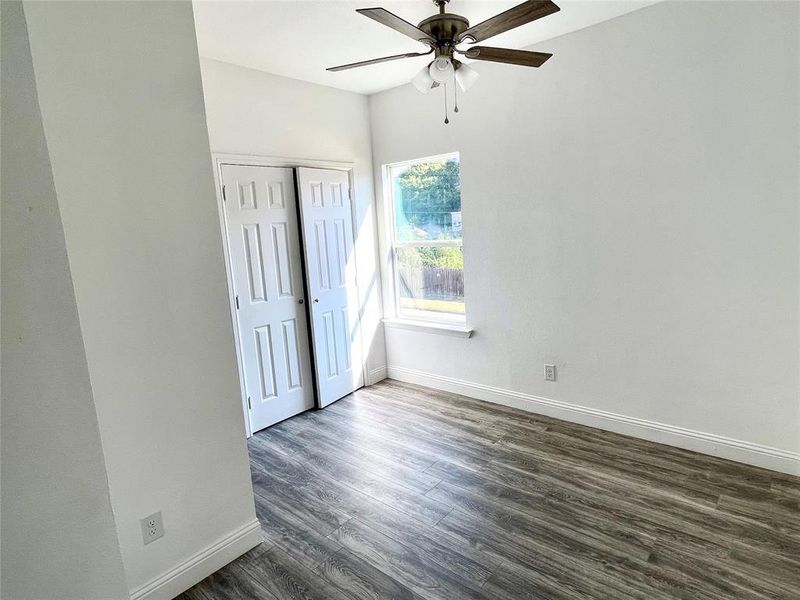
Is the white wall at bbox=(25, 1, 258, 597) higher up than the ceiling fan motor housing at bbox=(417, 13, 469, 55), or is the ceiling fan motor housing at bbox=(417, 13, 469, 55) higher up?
the ceiling fan motor housing at bbox=(417, 13, 469, 55)

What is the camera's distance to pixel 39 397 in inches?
22.0

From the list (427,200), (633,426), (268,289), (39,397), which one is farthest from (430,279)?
(39,397)

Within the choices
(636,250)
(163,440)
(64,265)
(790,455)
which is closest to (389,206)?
(636,250)

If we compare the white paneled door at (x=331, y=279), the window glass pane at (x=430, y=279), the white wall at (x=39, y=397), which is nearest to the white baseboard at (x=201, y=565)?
the white wall at (x=39, y=397)

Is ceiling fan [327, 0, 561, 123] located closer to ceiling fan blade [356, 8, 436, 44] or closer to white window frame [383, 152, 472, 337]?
ceiling fan blade [356, 8, 436, 44]

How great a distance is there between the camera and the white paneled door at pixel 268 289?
3.25 meters

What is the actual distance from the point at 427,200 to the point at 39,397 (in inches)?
144

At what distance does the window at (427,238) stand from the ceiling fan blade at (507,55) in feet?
4.83

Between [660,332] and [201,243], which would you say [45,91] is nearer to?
[201,243]

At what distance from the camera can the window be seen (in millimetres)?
3842

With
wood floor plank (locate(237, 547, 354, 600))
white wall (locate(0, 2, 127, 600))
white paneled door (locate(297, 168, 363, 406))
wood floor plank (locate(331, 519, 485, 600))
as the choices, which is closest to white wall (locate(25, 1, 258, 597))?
wood floor plank (locate(237, 547, 354, 600))

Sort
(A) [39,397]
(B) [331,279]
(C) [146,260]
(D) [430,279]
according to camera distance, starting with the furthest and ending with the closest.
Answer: (D) [430,279], (B) [331,279], (C) [146,260], (A) [39,397]

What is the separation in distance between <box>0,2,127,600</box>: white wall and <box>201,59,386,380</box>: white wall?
2787 millimetres

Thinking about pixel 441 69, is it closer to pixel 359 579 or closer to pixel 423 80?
pixel 423 80
